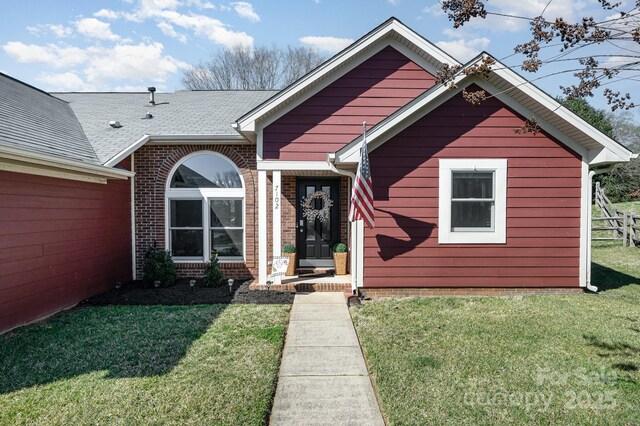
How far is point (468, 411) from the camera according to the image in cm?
348

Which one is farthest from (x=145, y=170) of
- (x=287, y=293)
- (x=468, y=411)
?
(x=468, y=411)

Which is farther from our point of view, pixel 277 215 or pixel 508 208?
pixel 277 215

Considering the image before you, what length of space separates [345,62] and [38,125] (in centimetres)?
620

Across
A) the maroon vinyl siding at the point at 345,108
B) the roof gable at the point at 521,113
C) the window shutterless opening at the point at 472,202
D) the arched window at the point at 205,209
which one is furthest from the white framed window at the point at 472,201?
the arched window at the point at 205,209

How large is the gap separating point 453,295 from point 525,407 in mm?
3977

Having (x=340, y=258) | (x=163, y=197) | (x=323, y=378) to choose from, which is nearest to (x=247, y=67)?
(x=163, y=197)

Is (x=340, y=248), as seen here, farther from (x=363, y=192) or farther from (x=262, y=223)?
(x=363, y=192)

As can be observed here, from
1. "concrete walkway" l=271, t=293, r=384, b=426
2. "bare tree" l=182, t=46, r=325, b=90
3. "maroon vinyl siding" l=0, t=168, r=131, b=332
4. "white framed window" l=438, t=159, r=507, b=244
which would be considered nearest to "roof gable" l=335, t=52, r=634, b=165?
"white framed window" l=438, t=159, r=507, b=244

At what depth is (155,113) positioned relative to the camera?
419 inches

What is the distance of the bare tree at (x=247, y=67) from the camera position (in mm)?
30531

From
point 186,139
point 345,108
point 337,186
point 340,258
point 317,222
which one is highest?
point 345,108

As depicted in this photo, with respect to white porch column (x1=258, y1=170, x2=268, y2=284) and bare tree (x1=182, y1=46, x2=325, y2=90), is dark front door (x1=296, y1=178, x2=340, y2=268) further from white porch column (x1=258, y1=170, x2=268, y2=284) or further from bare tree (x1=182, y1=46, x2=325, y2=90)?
bare tree (x1=182, y1=46, x2=325, y2=90)

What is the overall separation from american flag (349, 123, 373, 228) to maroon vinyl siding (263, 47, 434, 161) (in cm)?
169

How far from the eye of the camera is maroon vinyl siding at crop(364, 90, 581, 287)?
7.38 meters
